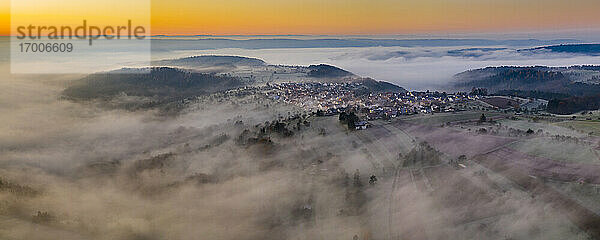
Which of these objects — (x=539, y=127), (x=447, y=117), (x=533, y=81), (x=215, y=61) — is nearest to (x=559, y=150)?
(x=539, y=127)

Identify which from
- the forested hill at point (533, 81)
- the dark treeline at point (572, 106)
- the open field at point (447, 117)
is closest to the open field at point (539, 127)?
the open field at point (447, 117)

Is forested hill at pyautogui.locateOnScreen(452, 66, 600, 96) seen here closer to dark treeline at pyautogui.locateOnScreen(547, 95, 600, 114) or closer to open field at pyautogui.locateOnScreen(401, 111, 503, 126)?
dark treeline at pyautogui.locateOnScreen(547, 95, 600, 114)

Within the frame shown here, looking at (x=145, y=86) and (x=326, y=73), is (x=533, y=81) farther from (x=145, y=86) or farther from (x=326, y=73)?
(x=145, y=86)

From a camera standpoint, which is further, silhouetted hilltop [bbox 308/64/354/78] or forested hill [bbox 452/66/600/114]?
silhouetted hilltop [bbox 308/64/354/78]

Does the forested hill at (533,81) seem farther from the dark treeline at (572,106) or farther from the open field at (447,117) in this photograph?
the open field at (447,117)

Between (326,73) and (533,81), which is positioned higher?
(326,73)

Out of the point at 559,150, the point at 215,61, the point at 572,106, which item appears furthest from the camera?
the point at 215,61

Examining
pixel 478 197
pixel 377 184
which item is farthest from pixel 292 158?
pixel 478 197

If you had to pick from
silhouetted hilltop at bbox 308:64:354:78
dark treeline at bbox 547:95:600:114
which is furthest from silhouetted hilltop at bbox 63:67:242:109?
dark treeline at bbox 547:95:600:114

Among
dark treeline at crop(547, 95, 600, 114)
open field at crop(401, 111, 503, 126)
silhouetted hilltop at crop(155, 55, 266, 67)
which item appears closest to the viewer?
open field at crop(401, 111, 503, 126)

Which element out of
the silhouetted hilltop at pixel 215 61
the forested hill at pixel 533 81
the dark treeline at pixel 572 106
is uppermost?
the silhouetted hilltop at pixel 215 61

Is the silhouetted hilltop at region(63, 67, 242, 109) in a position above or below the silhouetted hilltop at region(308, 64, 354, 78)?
below
